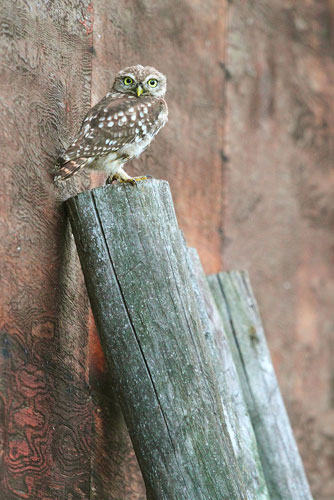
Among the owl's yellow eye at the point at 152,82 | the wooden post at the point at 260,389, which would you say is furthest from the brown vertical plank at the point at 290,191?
the owl's yellow eye at the point at 152,82

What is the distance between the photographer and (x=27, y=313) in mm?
2422

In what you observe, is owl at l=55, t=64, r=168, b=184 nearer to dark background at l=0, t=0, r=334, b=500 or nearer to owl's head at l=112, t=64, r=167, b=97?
owl's head at l=112, t=64, r=167, b=97

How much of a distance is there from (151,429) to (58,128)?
1.24m

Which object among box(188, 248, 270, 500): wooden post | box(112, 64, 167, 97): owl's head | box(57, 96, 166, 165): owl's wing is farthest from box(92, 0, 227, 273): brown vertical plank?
box(188, 248, 270, 500): wooden post

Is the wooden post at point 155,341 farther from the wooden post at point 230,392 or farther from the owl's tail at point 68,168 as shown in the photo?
the wooden post at point 230,392

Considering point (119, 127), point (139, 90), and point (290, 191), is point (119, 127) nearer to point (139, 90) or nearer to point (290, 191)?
point (139, 90)

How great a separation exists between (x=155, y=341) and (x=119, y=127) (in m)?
0.91

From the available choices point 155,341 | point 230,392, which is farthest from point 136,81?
point 230,392

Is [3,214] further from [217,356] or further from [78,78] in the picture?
[217,356]

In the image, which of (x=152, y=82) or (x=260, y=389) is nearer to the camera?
(x=152, y=82)

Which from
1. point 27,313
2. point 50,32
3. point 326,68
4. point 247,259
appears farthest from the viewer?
point 326,68

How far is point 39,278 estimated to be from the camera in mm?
2486

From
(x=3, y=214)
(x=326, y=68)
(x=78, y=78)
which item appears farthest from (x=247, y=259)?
(x=3, y=214)

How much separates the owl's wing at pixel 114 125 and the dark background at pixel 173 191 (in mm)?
130
